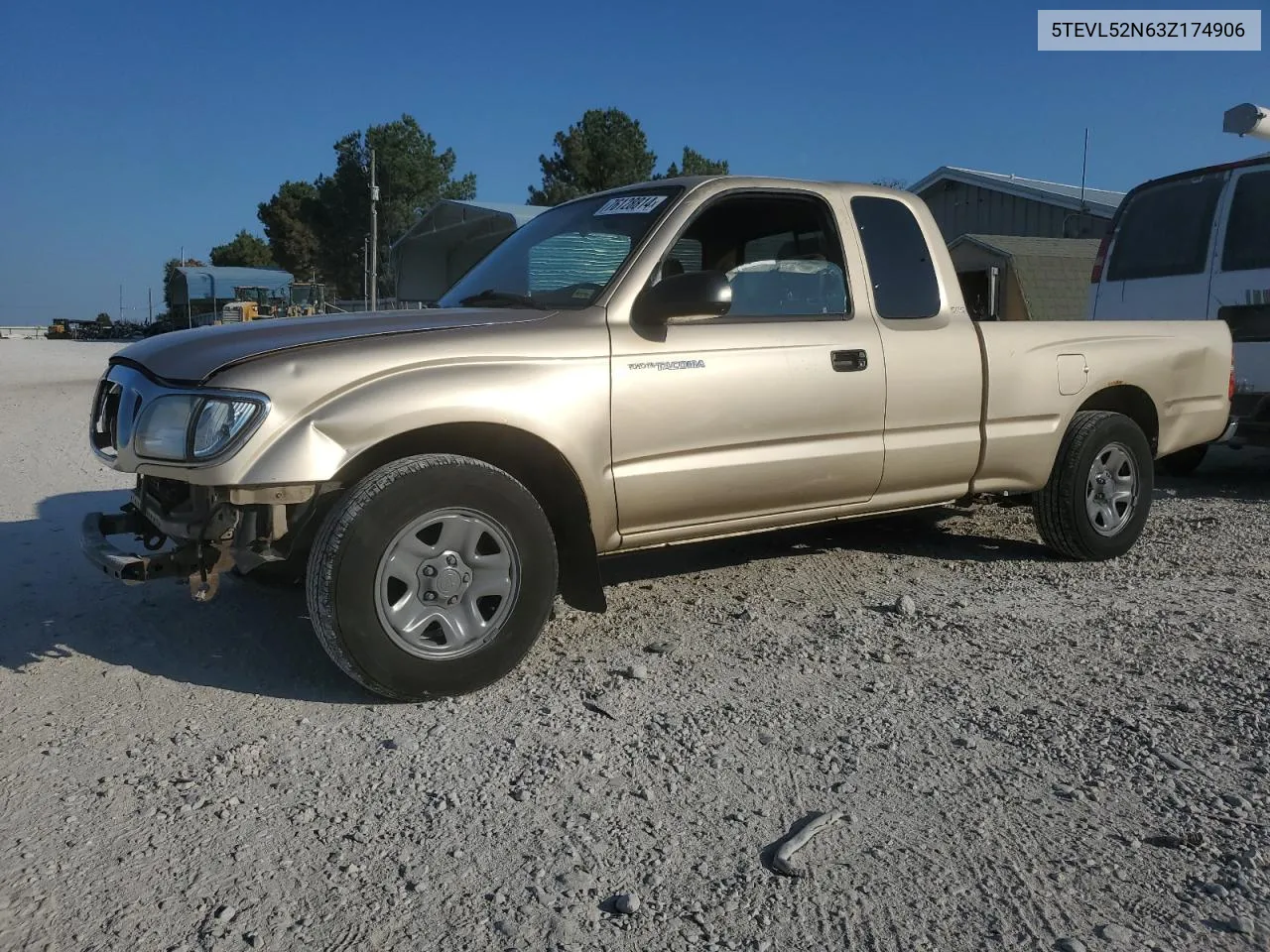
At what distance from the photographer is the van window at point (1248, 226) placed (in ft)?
23.6

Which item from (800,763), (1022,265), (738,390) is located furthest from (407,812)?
(1022,265)

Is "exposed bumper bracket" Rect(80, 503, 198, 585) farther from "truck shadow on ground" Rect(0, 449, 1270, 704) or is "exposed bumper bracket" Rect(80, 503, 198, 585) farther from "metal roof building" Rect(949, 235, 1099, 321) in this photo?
"metal roof building" Rect(949, 235, 1099, 321)

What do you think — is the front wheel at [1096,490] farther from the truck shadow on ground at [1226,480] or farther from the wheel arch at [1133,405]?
the truck shadow on ground at [1226,480]

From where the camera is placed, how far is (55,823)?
253 centimetres

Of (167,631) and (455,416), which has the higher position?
(455,416)

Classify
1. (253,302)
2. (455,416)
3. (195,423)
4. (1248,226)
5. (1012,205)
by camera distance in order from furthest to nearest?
(253,302)
(1012,205)
(1248,226)
(455,416)
(195,423)

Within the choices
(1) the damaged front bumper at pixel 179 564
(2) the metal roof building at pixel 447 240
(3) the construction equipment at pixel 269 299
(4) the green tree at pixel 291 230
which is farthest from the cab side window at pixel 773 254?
(4) the green tree at pixel 291 230

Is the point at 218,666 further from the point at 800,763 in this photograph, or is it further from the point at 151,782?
the point at 800,763

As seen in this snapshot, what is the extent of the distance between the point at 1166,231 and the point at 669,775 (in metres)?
6.97

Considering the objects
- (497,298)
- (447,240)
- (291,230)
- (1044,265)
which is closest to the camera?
(497,298)

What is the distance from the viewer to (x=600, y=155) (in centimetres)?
5162

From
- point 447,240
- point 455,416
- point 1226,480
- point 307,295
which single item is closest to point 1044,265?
point 1226,480

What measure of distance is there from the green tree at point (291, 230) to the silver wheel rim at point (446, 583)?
2684 inches

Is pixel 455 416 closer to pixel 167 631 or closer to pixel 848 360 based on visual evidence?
pixel 167 631
